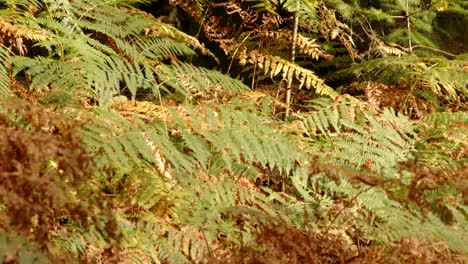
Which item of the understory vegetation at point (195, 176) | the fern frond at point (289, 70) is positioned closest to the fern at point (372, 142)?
the understory vegetation at point (195, 176)

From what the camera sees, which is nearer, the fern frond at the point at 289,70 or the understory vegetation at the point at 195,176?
the understory vegetation at the point at 195,176

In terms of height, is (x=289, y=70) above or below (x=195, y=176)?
above

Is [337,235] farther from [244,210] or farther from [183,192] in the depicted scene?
[183,192]

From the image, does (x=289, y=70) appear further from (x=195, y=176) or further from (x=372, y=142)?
(x=195, y=176)

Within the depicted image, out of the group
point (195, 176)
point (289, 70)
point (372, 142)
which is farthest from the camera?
point (289, 70)

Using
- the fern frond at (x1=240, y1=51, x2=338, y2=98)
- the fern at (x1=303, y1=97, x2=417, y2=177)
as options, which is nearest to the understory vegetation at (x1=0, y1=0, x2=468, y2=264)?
the fern at (x1=303, y1=97, x2=417, y2=177)

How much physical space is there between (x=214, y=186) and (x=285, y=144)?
44 cm

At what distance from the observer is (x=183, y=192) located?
240cm

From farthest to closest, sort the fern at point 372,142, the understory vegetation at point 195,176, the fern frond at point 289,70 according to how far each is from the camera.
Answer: the fern frond at point 289,70 < the fern at point 372,142 < the understory vegetation at point 195,176

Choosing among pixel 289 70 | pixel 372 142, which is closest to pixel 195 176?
pixel 372 142

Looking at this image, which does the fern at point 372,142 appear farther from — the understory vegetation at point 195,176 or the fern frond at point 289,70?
the fern frond at point 289,70

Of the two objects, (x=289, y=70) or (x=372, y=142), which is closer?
(x=372, y=142)

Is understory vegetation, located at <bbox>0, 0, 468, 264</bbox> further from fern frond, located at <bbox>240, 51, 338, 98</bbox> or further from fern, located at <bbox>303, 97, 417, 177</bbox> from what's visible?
fern frond, located at <bbox>240, 51, 338, 98</bbox>

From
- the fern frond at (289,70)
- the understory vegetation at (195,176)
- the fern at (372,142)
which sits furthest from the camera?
the fern frond at (289,70)
